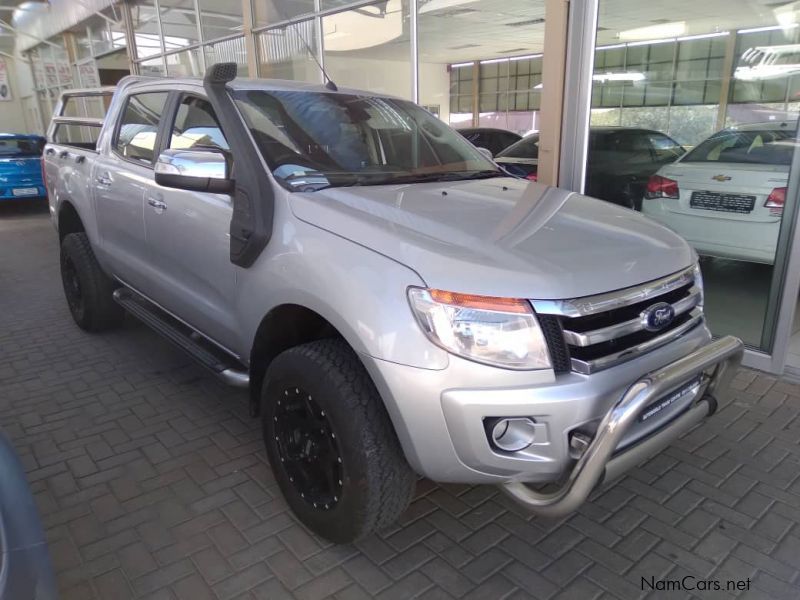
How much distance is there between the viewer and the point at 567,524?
257 centimetres

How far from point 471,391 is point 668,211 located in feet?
13.4

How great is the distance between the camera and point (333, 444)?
2186mm

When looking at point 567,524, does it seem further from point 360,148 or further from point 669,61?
point 669,61

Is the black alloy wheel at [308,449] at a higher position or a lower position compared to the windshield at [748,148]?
lower

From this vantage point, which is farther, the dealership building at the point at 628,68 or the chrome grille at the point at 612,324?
the dealership building at the point at 628,68

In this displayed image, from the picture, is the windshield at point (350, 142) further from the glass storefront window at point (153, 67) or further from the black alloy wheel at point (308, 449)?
the glass storefront window at point (153, 67)

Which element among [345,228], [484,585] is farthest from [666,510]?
[345,228]

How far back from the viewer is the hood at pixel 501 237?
6.25ft

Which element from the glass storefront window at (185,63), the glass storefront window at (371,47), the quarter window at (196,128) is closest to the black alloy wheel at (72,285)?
the quarter window at (196,128)

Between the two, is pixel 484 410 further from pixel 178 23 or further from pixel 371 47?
pixel 178 23

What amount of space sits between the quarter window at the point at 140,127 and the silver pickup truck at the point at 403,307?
0.50 feet

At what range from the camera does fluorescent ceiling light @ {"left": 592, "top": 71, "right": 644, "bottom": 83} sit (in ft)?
15.7

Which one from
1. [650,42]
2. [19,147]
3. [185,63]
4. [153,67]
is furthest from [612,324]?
[153,67]

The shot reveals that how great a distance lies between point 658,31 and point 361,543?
5.93 m
